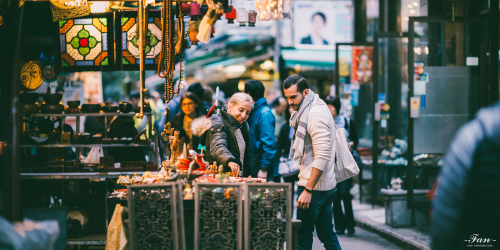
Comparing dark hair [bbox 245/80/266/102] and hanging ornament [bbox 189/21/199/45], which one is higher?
hanging ornament [bbox 189/21/199/45]

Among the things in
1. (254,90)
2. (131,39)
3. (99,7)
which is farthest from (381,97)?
(99,7)

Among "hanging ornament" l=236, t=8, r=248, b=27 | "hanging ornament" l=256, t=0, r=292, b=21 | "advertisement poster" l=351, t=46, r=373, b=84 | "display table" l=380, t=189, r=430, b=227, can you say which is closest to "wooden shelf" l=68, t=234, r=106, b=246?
"hanging ornament" l=236, t=8, r=248, b=27

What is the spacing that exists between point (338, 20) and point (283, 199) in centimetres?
1200

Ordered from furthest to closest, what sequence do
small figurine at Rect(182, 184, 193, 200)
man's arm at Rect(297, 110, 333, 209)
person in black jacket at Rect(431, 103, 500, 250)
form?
man's arm at Rect(297, 110, 333, 209) < small figurine at Rect(182, 184, 193, 200) < person in black jacket at Rect(431, 103, 500, 250)

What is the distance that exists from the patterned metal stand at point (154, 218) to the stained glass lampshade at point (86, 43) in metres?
3.02

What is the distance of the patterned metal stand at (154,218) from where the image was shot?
4121mm

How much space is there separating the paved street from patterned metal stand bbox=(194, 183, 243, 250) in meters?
3.23

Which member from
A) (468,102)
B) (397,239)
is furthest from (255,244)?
(468,102)

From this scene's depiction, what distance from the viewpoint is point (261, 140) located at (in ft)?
21.9

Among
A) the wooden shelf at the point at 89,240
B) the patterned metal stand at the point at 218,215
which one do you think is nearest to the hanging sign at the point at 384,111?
the wooden shelf at the point at 89,240

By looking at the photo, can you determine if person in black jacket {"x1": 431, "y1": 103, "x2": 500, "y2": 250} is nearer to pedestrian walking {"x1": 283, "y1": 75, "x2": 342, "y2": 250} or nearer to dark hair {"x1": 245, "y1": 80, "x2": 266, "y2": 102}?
pedestrian walking {"x1": 283, "y1": 75, "x2": 342, "y2": 250}

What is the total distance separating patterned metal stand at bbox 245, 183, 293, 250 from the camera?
4199 millimetres

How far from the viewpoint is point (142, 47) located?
543 cm

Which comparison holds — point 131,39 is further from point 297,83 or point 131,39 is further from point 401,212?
point 401,212
